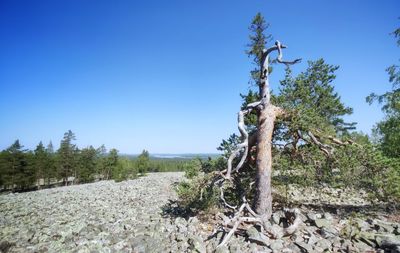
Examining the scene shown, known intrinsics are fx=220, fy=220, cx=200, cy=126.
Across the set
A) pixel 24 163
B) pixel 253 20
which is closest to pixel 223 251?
pixel 253 20

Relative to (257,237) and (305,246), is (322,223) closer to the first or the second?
(305,246)

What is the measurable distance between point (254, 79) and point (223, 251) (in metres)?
11.1

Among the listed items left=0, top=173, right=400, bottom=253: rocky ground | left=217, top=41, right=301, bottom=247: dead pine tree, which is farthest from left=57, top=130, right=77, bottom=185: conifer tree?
left=217, top=41, right=301, bottom=247: dead pine tree

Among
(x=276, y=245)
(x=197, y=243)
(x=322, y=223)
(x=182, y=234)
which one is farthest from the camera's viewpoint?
(x=182, y=234)

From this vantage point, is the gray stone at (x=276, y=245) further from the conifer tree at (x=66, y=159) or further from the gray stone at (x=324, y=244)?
the conifer tree at (x=66, y=159)

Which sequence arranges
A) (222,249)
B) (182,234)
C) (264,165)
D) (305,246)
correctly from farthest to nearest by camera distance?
(264,165) < (182,234) < (222,249) < (305,246)

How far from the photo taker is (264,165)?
8688 mm

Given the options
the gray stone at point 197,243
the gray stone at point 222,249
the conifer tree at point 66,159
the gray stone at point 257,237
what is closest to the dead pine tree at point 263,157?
the gray stone at point 257,237

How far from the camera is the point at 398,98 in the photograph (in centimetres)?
1122

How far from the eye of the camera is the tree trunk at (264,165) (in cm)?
843

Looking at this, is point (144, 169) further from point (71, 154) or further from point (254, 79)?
point (254, 79)

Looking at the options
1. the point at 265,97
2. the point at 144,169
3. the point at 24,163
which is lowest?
the point at 144,169

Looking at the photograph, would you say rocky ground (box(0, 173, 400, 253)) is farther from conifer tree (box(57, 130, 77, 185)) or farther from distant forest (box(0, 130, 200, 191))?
conifer tree (box(57, 130, 77, 185))

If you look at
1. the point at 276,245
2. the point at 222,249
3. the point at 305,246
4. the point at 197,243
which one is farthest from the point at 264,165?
the point at 197,243
